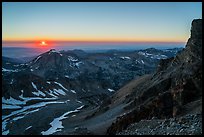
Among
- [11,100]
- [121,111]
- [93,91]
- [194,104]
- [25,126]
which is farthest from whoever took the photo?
[93,91]

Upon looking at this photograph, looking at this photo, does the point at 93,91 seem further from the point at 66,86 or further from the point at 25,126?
the point at 25,126

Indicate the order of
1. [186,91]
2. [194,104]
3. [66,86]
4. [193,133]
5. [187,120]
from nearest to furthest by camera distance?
[193,133]
[187,120]
[194,104]
[186,91]
[66,86]

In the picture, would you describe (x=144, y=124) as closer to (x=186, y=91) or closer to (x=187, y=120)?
(x=187, y=120)

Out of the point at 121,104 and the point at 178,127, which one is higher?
the point at 178,127

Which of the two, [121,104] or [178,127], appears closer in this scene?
[178,127]

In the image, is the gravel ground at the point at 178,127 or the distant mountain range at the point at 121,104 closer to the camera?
the gravel ground at the point at 178,127

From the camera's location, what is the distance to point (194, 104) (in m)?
31.4

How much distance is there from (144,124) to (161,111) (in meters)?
9.69

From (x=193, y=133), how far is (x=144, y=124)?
894cm

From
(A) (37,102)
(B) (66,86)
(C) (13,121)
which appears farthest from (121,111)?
(B) (66,86)

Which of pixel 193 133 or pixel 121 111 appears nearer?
pixel 193 133

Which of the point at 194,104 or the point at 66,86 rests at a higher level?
the point at 194,104

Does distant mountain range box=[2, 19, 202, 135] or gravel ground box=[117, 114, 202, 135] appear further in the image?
distant mountain range box=[2, 19, 202, 135]

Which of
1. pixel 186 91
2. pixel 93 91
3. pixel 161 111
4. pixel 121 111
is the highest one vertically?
pixel 186 91
